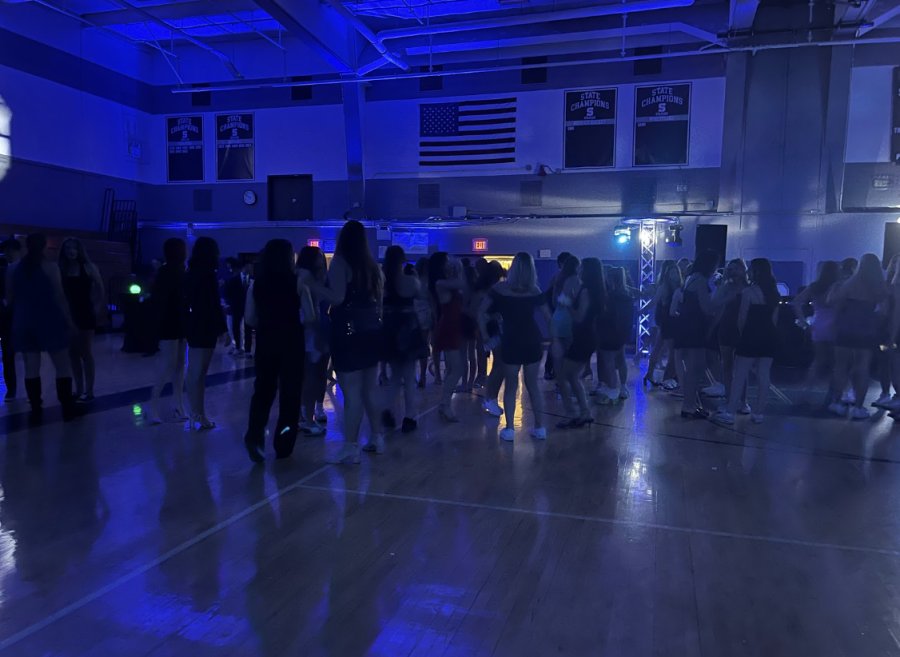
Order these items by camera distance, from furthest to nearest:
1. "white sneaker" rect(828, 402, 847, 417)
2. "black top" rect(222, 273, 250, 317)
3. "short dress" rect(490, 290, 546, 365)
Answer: "black top" rect(222, 273, 250, 317)
"white sneaker" rect(828, 402, 847, 417)
"short dress" rect(490, 290, 546, 365)

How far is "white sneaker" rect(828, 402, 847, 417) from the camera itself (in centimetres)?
625

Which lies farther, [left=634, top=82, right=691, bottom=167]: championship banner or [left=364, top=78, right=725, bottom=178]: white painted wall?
[left=634, top=82, right=691, bottom=167]: championship banner

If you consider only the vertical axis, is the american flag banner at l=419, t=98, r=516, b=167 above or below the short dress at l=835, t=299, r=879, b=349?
above

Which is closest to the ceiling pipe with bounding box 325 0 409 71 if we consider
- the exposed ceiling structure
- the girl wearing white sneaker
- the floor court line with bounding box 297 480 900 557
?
the exposed ceiling structure

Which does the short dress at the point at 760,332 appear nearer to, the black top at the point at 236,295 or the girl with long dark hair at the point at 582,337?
the girl with long dark hair at the point at 582,337

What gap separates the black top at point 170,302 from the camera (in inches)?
206

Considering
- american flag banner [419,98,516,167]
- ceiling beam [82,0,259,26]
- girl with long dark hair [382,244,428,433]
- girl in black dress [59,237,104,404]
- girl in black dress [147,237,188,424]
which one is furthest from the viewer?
american flag banner [419,98,516,167]

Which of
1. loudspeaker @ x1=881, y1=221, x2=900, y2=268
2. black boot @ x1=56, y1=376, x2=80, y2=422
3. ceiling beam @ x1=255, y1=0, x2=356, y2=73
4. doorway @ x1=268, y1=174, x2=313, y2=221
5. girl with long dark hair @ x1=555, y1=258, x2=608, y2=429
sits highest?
ceiling beam @ x1=255, y1=0, x2=356, y2=73

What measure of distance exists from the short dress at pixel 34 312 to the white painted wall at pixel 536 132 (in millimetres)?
9848

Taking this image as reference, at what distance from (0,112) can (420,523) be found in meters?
13.4

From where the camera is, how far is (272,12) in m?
10.0

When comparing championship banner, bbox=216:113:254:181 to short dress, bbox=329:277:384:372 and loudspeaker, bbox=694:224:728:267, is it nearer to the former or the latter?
loudspeaker, bbox=694:224:728:267

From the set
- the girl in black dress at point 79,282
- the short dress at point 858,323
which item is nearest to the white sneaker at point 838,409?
the short dress at point 858,323

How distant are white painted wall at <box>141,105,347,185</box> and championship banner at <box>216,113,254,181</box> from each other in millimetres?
173
